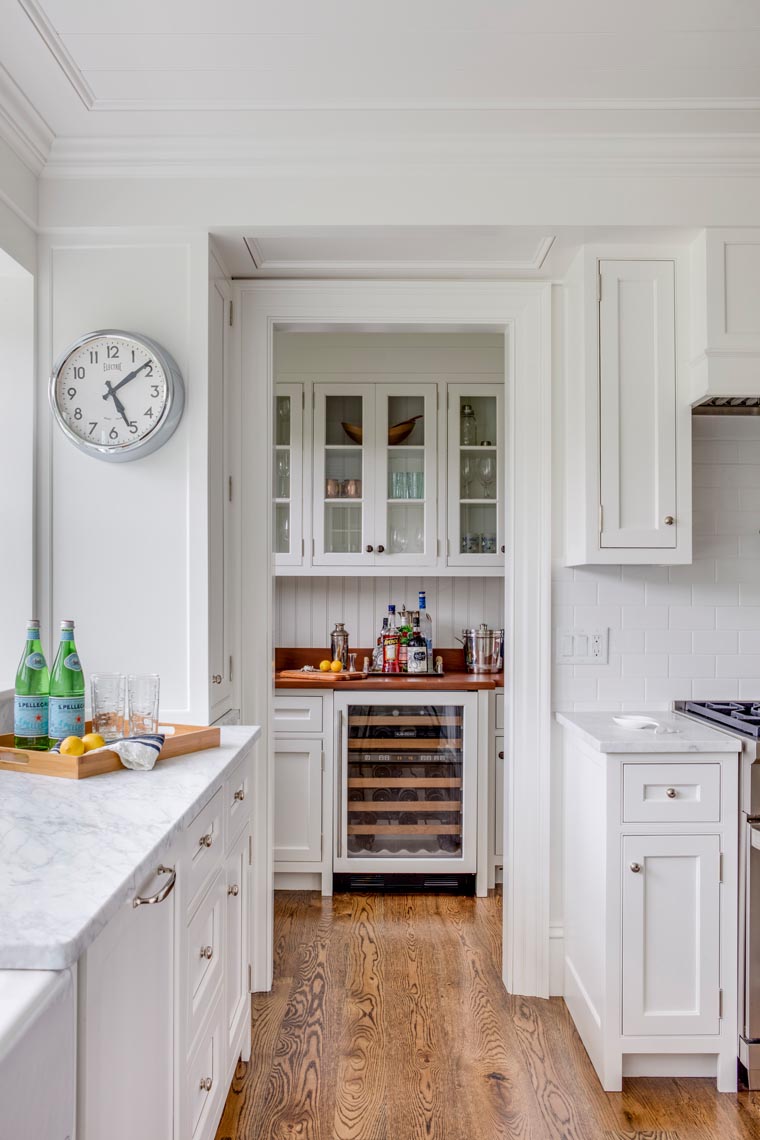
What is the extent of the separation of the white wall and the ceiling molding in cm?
43

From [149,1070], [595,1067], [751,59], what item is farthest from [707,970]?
[751,59]

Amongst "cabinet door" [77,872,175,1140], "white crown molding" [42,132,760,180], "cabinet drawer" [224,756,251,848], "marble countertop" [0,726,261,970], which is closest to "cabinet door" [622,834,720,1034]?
"cabinet drawer" [224,756,251,848]

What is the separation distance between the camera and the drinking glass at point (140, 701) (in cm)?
192

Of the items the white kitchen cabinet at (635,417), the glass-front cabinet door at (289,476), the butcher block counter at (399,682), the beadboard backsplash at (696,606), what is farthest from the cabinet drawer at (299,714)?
the white kitchen cabinet at (635,417)

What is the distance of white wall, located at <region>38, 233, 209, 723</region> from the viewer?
7.40 ft

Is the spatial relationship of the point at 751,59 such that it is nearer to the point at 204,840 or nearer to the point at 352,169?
the point at 352,169

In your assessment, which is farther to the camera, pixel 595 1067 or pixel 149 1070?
pixel 595 1067

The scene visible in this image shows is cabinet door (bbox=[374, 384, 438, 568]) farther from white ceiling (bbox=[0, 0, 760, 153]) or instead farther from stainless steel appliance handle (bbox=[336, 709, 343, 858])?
white ceiling (bbox=[0, 0, 760, 153])

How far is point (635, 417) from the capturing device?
2422 millimetres

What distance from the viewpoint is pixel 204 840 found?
163 centimetres

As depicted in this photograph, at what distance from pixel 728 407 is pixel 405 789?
2.07 meters

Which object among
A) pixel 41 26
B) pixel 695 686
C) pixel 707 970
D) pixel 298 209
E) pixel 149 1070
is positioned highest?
pixel 41 26

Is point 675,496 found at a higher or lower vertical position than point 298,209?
lower

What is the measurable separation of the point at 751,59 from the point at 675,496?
1.13 metres
